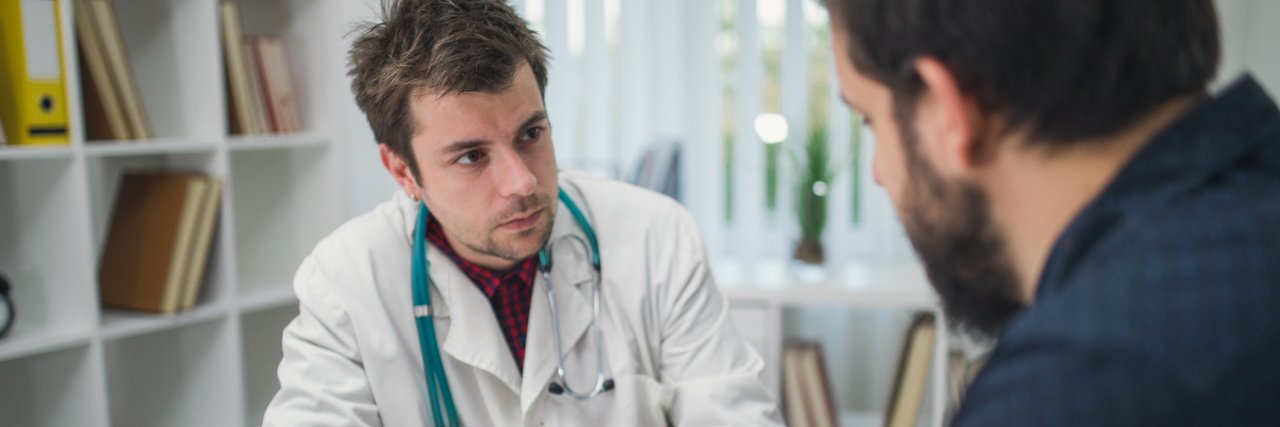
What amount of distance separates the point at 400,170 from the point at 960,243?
904mm

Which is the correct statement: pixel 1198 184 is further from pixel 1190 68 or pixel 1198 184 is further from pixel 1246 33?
pixel 1246 33

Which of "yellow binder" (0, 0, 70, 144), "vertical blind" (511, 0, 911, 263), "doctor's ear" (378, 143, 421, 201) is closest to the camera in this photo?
"doctor's ear" (378, 143, 421, 201)

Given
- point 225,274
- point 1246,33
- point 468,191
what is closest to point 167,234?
point 225,274

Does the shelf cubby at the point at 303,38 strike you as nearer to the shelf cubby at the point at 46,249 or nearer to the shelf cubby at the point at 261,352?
the shelf cubby at the point at 261,352

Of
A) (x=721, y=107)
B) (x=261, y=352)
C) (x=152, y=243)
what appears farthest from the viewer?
(x=721, y=107)

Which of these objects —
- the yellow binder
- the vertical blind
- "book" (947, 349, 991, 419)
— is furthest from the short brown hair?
"book" (947, 349, 991, 419)

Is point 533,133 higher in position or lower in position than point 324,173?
higher

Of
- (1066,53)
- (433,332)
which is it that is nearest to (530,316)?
(433,332)

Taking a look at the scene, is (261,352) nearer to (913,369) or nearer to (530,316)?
(530,316)

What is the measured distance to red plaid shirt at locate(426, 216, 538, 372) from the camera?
130cm

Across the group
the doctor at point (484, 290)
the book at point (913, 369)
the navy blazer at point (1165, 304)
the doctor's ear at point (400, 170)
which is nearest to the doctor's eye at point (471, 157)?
the doctor at point (484, 290)

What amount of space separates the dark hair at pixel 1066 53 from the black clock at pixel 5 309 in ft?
5.54

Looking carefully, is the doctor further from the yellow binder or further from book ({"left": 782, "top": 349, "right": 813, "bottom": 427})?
book ({"left": 782, "top": 349, "right": 813, "bottom": 427})

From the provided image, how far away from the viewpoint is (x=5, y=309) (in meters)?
1.55
